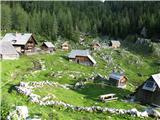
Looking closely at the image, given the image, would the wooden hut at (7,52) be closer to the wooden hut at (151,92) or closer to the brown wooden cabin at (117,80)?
the brown wooden cabin at (117,80)

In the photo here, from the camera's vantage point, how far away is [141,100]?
6328 centimetres

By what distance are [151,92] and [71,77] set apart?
2664 centimetres

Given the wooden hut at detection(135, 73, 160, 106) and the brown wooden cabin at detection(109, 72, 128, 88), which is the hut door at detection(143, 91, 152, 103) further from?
the brown wooden cabin at detection(109, 72, 128, 88)

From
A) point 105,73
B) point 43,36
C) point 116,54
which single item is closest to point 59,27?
point 43,36

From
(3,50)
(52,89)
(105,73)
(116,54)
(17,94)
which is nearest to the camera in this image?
(17,94)

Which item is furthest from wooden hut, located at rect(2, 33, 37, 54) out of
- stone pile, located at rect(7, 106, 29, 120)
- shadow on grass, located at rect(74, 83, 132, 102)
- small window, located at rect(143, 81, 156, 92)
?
stone pile, located at rect(7, 106, 29, 120)

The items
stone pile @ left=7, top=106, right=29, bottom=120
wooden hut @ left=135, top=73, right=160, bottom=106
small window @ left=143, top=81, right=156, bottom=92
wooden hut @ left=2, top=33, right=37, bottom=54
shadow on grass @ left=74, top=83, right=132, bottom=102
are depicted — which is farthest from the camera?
wooden hut @ left=2, top=33, right=37, bottom=54

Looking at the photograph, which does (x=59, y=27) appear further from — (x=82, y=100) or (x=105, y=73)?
(x=82, y=100)

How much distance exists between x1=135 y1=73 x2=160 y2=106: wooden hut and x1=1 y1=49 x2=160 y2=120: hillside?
3.25 meters

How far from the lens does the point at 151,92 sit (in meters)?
61.7

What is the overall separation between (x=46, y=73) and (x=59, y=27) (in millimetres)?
98014

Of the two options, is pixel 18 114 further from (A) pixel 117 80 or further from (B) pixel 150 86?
(A) pixel 117 80

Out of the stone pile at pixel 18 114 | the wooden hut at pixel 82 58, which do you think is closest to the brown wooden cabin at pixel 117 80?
the wooden hut at pixel 82 58

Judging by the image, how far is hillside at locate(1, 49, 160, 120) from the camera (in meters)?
48.8
